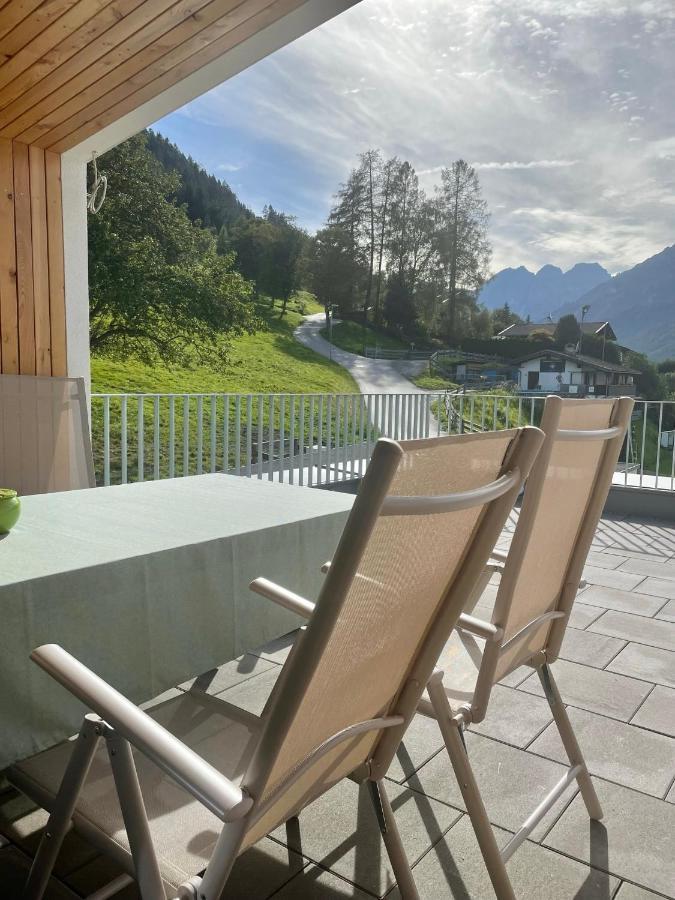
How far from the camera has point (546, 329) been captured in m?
35.8

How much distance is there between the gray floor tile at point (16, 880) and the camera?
4.65ft

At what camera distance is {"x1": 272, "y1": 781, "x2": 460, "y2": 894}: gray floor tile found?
1533 mm

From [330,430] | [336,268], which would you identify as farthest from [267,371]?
[330,430]

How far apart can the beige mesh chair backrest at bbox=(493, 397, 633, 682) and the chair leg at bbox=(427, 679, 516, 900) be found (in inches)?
7.3

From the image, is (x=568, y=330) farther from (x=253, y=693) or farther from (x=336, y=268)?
(x=253, y=693)

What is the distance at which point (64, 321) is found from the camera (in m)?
4.38

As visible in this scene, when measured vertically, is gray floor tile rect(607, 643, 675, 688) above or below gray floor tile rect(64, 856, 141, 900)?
below

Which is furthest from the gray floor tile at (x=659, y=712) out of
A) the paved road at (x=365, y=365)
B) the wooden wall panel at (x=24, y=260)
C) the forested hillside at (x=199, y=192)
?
the paved road at (x=365, y=365)

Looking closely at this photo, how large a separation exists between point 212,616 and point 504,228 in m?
50.2

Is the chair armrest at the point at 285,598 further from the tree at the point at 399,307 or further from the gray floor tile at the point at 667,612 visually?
the tree at the point at 399,307

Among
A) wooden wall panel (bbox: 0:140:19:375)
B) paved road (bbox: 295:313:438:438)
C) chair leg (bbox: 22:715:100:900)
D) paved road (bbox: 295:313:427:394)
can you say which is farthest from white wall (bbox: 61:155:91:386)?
paved road (bbox: 295:313:427:394)

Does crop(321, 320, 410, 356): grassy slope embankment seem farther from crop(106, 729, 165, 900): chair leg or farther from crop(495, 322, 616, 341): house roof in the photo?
crop(106, 729, 165, 900): chair leg

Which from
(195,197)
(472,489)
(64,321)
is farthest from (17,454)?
(195,197)

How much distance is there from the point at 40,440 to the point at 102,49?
176cm
